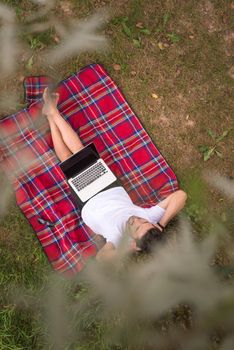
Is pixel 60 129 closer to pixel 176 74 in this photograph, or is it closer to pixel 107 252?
pixel 107 252

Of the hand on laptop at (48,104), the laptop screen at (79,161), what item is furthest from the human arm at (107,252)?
the hand on laptop at (48,104)

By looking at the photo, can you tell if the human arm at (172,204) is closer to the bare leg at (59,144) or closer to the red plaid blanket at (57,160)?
the red plaid blanket at (57,160)

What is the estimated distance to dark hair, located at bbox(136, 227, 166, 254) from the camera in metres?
3.54

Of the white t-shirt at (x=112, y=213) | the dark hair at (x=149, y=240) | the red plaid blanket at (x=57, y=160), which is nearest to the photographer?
the dark hair at (x=149, y=240)

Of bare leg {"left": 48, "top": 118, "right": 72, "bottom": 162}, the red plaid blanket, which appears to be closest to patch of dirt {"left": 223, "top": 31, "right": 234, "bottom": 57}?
the red plaid blanket

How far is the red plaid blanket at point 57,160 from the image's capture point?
4.33 metres

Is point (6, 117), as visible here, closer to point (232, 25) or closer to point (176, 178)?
point (176, 178)

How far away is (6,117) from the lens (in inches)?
176

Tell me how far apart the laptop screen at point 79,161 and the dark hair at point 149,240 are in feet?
3.28

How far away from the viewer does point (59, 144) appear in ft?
→ 14.3

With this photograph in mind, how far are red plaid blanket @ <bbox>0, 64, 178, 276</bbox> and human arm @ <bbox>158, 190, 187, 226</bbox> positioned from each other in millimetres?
267

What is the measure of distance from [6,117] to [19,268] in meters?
1.62

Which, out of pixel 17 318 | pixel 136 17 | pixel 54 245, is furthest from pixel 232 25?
pixel 17 318

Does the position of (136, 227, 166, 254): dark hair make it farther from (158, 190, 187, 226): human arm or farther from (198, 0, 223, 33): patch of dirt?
(198, 0, 223, 33): patch of dirt
